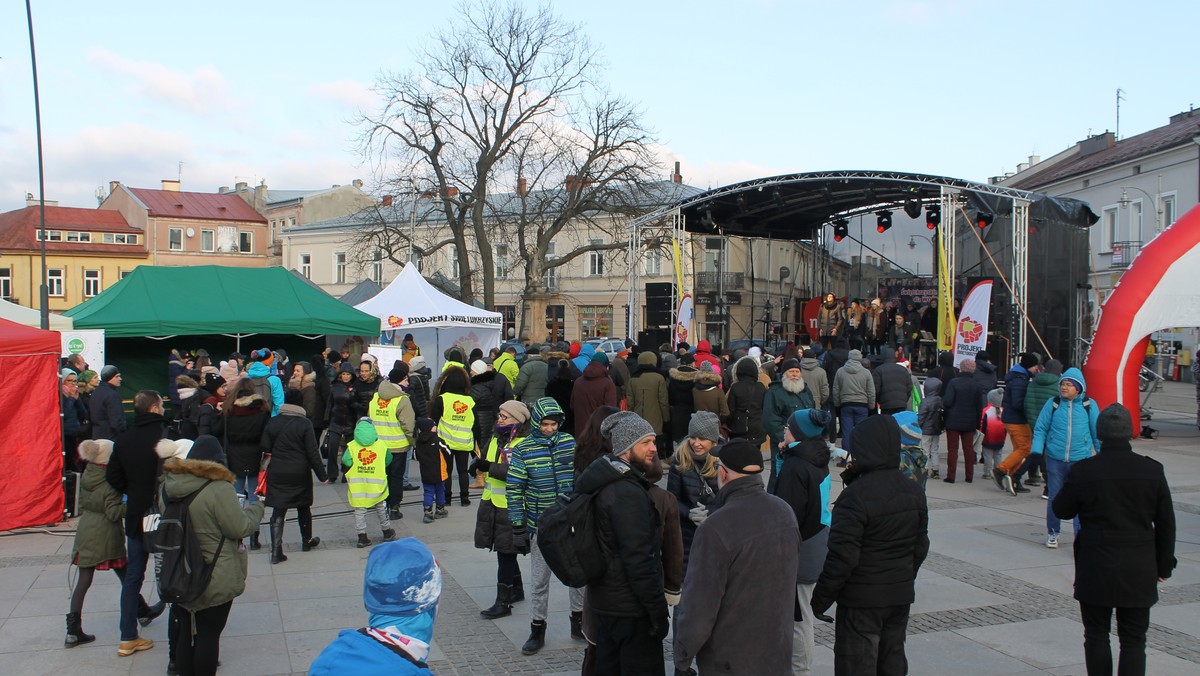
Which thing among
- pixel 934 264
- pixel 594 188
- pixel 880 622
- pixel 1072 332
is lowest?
pixel 880 622

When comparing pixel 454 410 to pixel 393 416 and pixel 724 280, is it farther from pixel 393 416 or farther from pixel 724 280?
pixel 724 280

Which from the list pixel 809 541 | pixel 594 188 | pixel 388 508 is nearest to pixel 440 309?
pixel 388 508

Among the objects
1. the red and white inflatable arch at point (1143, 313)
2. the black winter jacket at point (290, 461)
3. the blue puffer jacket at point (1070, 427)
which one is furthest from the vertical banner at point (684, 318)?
the black winter jacket at point (290, 461)

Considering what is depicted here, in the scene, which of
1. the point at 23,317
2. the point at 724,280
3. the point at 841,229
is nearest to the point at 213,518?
the point at 23,317

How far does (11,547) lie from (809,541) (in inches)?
313

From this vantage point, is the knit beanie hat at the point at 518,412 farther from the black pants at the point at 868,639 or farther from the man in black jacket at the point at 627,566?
the black pants at the point at 868,639

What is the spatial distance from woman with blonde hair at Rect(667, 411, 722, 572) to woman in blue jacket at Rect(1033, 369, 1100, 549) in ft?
14.6

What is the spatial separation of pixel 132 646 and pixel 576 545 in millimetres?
3454

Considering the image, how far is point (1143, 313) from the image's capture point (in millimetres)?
13781

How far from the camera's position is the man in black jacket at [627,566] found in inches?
162

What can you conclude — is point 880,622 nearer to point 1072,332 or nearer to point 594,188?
point 1072,332

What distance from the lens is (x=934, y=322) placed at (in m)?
20.6

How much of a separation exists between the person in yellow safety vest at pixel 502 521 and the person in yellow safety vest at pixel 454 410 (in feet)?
7.90

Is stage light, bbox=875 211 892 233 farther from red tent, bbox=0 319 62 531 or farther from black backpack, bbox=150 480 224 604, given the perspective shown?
black backpack, bbox=150 480 224 604
